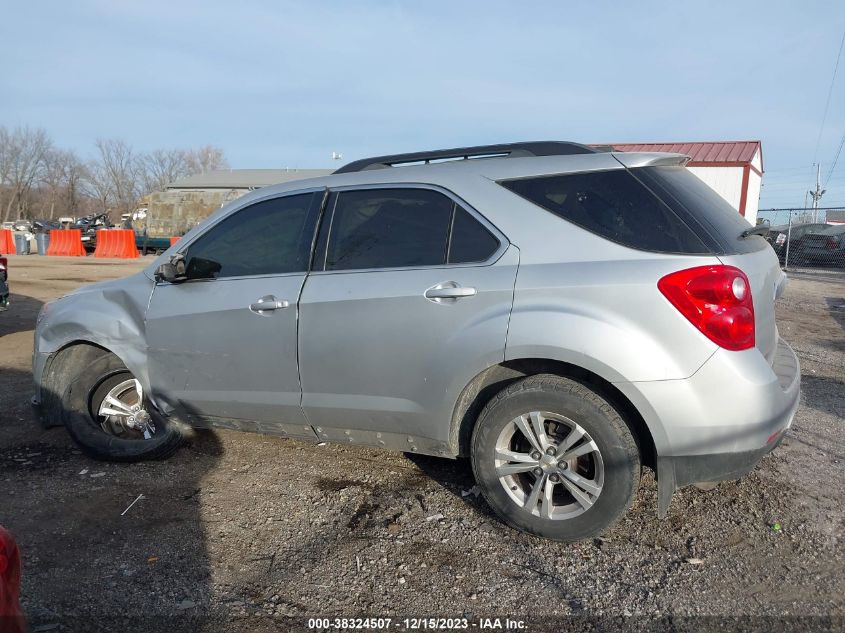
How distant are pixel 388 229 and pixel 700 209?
1.60 m

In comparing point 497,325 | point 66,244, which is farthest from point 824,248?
point 66,244

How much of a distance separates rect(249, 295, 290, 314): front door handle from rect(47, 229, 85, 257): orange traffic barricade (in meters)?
27.5

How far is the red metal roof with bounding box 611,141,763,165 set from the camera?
2340cm

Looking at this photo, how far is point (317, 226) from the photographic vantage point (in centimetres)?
372

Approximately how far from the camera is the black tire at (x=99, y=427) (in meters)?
4.19

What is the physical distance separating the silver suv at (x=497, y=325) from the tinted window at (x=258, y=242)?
13 mm

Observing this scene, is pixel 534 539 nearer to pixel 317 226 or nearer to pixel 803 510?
pixel 803 510

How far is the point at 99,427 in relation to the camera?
14.1 feet

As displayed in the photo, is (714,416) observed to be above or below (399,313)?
below

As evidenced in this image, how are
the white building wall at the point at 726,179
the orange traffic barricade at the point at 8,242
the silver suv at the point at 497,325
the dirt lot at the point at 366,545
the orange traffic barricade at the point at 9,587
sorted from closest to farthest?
the orange traffic barricade at the point at 9,587 → the dirt lot at the point at 366,545 → the silver suv at the point at 497,325 → the white building wall at the point at 726,179 → the orange traffic barricade at the point at 8,242

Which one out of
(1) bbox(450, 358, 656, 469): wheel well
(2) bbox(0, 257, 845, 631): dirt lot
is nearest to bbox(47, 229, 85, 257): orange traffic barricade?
(2) bbox(0, 257, 845, 631): dirt lot

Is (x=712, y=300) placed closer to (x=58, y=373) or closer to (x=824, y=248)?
(x=58, y=373)

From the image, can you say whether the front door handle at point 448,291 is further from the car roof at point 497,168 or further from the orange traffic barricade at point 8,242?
the orange traffic barricade at point 8,242

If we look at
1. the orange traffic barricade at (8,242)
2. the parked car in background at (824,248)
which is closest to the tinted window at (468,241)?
the parked car in background at (824,248)
